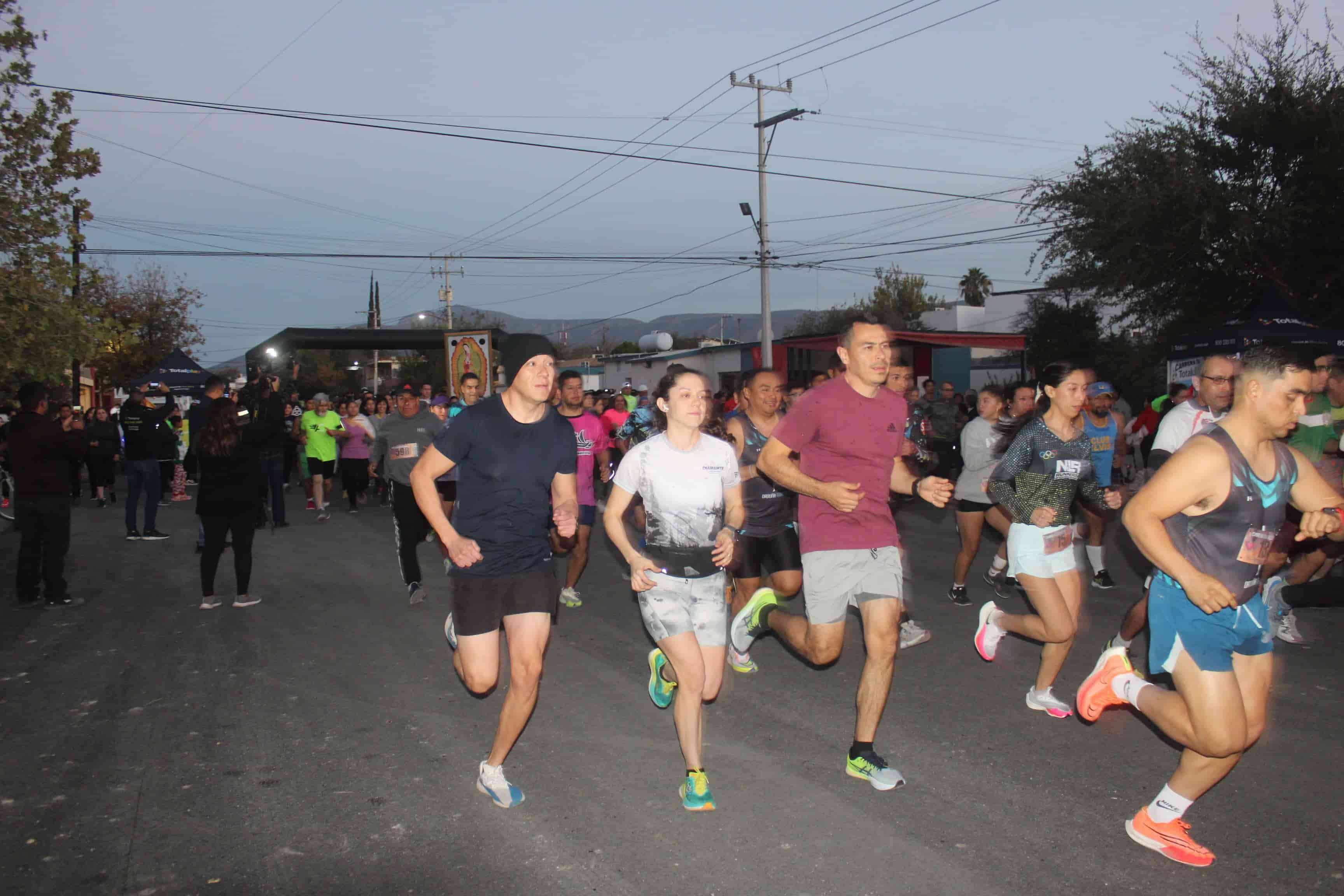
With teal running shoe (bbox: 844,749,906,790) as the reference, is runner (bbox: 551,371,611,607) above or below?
above

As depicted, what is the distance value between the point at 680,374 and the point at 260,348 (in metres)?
29.0

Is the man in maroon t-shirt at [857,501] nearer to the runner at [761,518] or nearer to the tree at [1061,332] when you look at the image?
the runner at [761,518]

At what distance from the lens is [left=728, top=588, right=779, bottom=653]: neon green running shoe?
5449 millimetres

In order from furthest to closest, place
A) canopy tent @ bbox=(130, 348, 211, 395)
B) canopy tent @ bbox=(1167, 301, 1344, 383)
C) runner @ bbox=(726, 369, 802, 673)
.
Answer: canopy tent @ bbox=(130, 348, 211, 395) < canopy tent @ bbox=(1167, 301, 1344, 383) < runner @ bbox=(726, 369, 802, 673)

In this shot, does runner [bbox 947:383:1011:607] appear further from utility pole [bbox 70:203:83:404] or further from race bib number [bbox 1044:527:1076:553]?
utility pole [bbox 70:203:83:404]

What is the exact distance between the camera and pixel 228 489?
8562 millimetres

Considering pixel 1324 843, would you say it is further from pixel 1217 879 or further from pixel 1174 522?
pixel 1174 522

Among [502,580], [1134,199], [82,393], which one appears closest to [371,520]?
[502,580]

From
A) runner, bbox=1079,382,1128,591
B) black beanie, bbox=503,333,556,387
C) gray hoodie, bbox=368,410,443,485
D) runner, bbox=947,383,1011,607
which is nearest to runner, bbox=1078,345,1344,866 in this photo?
black beanie, bbox=503,333,556,387

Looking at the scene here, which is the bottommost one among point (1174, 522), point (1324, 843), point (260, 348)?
point (1324, 843)

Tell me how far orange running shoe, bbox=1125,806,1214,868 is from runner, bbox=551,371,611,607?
5207 mm

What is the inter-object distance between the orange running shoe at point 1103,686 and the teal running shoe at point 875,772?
856 millimetres

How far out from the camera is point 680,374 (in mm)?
4566

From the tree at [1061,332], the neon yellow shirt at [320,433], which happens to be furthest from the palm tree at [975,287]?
the neon yellow shirt at [320,433]
